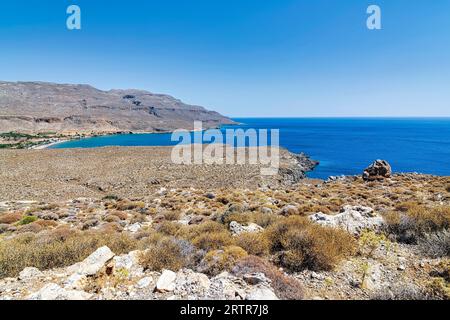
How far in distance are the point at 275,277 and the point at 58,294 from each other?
3.48m

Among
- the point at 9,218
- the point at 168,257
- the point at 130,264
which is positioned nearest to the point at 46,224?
the point at 9,218

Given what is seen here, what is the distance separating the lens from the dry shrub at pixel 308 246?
4.95 meters

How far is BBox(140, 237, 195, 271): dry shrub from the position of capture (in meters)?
4.73

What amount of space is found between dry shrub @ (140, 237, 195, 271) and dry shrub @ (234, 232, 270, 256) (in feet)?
4.07

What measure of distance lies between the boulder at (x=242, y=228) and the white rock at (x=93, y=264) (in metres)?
3.81

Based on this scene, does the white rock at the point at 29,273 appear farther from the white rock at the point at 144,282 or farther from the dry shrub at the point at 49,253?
the white rock at the point at 144,282

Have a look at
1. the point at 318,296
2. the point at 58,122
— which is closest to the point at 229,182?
the point at 318,296

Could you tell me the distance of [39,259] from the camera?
16.4ft

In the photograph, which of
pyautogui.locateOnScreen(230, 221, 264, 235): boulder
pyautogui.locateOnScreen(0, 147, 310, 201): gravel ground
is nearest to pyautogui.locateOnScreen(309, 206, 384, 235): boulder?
pyautogui.locateOnScreen(230, 221, 264, 235): boulder

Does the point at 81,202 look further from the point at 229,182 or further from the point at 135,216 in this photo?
the point at 229,182

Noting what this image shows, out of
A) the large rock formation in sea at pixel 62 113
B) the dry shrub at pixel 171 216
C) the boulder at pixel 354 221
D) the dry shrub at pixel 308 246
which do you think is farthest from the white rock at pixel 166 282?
the large rock formation in sea at pixel 62 113

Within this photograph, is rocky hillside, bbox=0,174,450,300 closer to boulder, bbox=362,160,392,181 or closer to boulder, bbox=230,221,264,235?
boulder, bbox=230,221,264,235

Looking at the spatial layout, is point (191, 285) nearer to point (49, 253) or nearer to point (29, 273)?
point (29, 273)
